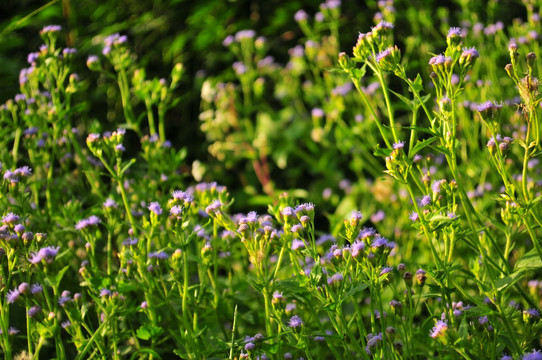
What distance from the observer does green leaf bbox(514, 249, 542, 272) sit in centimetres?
152

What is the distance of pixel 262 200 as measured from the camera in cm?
295

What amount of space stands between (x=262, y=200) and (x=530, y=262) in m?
1.54

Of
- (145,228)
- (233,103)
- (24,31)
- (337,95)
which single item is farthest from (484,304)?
(24,31)

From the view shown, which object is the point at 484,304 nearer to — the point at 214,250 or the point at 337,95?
the point at 214,250

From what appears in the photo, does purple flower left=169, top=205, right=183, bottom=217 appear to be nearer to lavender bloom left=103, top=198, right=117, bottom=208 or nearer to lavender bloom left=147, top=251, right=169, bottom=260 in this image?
lavender bloom left=147, top=251, right=169, bottom=260

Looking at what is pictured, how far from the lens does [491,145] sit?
4.81ft

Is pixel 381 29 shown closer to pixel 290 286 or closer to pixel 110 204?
pixel 290 286

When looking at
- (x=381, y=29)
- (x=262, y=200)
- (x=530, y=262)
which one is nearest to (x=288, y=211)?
(x=381, y=29)

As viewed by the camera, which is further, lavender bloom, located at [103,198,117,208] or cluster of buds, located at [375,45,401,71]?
lavender bloom, located at [103,198,117,208]

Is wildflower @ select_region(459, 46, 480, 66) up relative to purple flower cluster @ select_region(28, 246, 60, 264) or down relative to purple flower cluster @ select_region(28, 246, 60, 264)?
up

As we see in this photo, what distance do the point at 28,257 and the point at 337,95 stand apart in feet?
5.55

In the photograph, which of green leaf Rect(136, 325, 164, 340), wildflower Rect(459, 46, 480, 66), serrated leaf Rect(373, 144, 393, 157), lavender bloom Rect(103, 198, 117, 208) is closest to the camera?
serrated leaf Rect(373, 144, 393, 157)

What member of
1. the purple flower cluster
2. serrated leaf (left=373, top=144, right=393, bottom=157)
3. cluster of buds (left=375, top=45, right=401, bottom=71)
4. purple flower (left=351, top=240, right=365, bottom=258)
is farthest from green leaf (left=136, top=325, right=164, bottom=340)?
cluster of buds (left=375, top=45, right=401, bottom=71)

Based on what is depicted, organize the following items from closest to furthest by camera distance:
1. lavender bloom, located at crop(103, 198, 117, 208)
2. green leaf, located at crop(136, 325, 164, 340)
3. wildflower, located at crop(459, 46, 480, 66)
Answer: wildflower, located at crop(459, 46, 480, 66) < green leaf, located at crop(136, 325, 164, 340) < lavender bloom, located at crop(103, 198, 117, 208)
